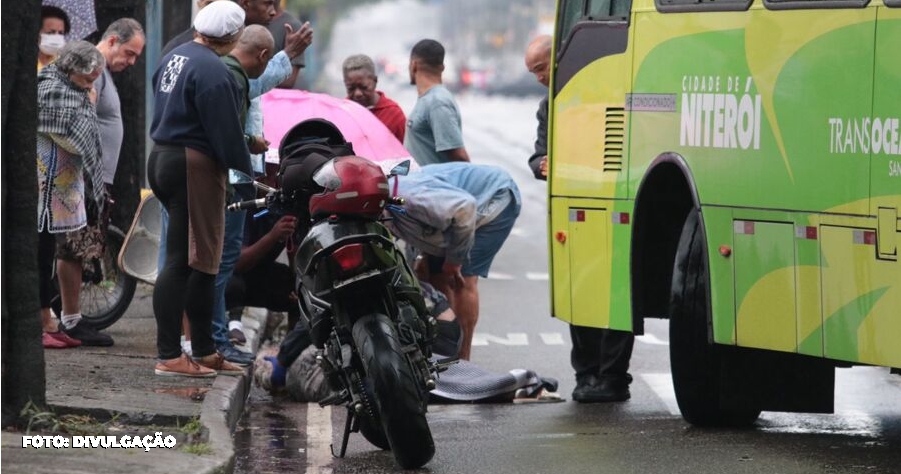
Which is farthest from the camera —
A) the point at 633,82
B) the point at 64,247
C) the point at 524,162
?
the point at 524,162

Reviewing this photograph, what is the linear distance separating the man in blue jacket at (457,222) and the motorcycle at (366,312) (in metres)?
2.14

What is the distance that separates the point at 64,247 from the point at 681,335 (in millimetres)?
3617

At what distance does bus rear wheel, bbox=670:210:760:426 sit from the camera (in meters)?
9.02

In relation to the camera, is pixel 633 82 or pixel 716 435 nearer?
pixel 716 435

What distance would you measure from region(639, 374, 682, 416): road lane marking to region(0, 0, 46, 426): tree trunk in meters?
3.60

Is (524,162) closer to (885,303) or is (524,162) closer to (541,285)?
(541,285)

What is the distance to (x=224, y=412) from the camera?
8.61 metres

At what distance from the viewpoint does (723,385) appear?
29.8ft

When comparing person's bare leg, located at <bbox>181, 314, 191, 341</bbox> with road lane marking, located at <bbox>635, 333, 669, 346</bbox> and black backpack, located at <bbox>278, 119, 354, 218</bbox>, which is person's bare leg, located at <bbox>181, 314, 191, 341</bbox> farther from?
road lane marking, located at <bbox>635, 333, 669, 346</bbox>

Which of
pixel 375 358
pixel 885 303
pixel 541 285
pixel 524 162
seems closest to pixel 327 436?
pixel 375 358

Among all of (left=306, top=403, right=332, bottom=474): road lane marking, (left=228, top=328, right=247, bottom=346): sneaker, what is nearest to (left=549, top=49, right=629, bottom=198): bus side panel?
(left=306, top=403, right=332, bottom=474): road lane marking

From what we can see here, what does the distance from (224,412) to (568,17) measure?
10.5 ft

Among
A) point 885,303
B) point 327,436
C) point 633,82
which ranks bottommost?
point 327,436

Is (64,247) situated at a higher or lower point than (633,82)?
lower
